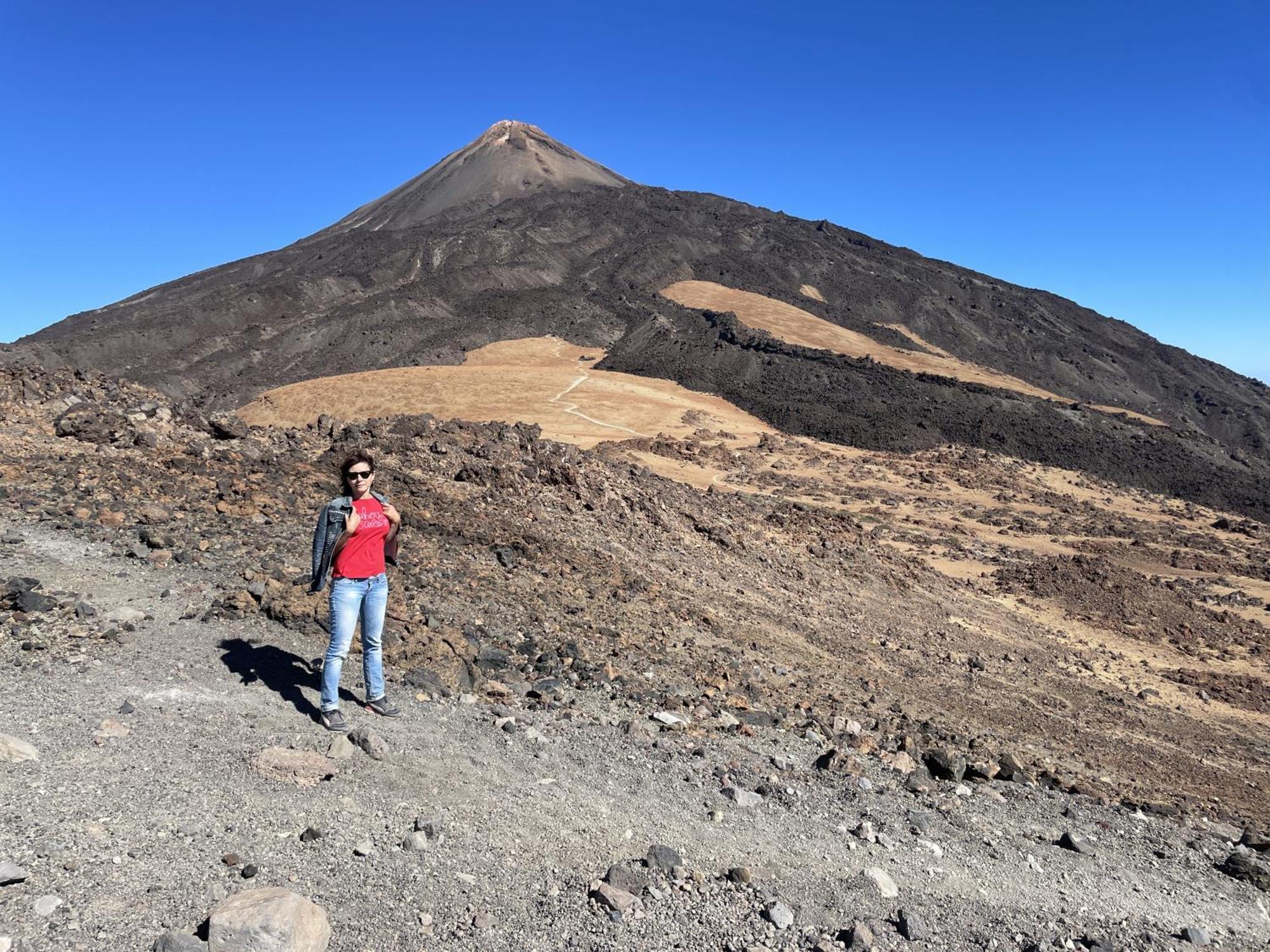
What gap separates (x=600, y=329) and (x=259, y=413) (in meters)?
23.2

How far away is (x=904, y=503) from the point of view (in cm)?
2350

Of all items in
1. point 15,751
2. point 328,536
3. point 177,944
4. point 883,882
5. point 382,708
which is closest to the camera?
point 177,944

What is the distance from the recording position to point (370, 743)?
449 cm

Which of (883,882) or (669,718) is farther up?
(669,718)

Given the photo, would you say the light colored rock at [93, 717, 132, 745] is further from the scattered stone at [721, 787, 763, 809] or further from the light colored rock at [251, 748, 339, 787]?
the scattered stone at [721, 787, 763, 809]

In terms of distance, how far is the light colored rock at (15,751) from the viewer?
3.83 metres

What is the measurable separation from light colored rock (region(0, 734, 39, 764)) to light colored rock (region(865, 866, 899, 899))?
409 centimetres

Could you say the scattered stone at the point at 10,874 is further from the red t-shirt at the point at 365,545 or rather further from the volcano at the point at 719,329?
the volcano at the point at 719,329

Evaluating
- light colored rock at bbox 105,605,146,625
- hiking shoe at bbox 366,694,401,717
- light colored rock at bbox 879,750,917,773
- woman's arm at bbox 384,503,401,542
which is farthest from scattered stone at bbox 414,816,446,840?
light colored rock at bbox 879,750,917,773

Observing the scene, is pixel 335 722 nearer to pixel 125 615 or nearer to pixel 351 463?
pixel 351 463

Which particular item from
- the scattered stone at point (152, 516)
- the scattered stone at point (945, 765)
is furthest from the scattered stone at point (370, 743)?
the scattered stone at point (152, 516)

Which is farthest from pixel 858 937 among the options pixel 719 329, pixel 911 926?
pixel 719 329

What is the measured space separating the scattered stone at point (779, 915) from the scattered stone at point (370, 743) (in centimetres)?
216

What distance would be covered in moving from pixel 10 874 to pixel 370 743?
1.71m
